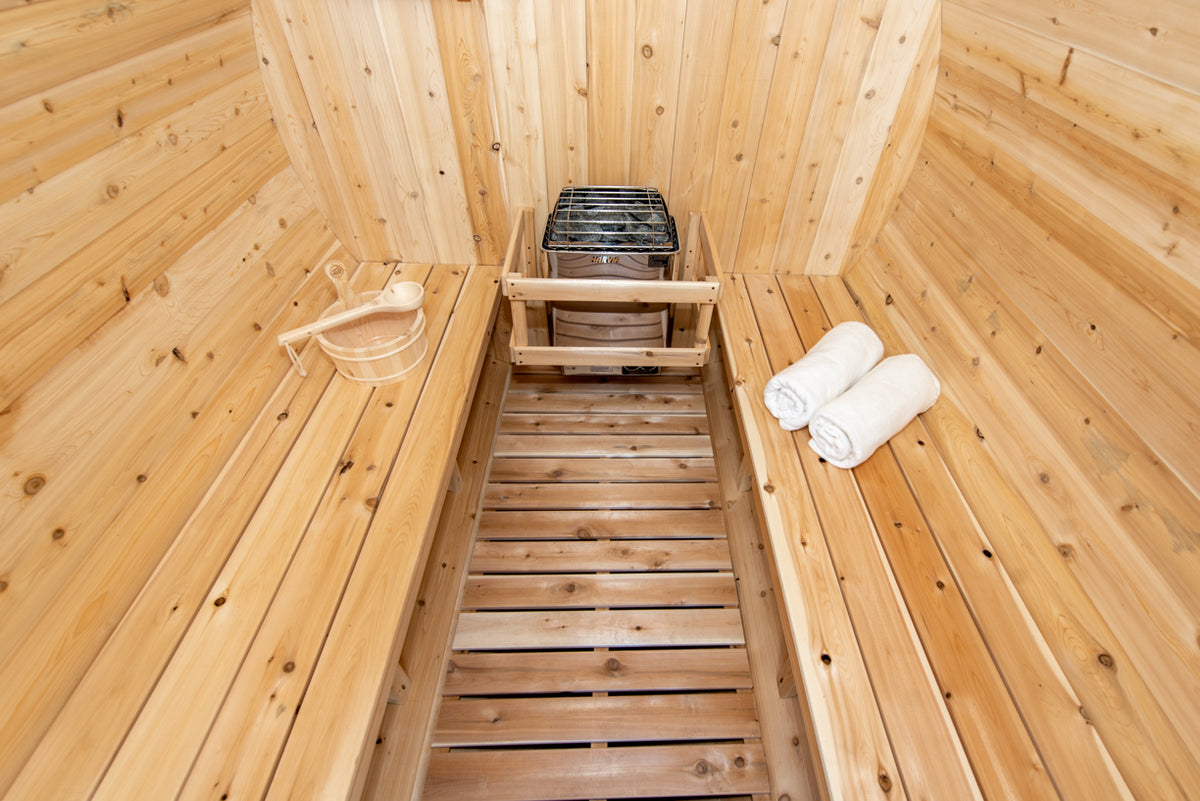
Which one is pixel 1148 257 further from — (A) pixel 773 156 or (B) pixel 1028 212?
(A) pixel 773 156

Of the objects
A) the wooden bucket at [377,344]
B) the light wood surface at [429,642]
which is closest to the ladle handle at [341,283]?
the wooden bucket at [377,344]

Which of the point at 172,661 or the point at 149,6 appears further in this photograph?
the point at 149,6

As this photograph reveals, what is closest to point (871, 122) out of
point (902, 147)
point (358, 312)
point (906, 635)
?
point (902, 147)

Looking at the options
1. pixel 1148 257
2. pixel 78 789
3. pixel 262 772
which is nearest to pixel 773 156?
pixel 1148 257

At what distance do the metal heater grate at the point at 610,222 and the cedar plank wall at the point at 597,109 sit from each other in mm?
87

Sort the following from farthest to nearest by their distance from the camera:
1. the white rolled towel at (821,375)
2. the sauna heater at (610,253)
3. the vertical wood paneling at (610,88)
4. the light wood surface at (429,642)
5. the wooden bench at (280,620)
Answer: the sauna heater at (610,253) → the vertical wood paneling at (610,88) → the white rolled towel at (821,375) → the light wood surface at (429,642) → the wooden bench at (280,620)

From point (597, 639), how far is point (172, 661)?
3.29 feet

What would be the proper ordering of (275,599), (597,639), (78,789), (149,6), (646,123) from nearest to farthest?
1. (78,789)
2. (275,599)
3. (149,6)
4. (597,639)
5. (646,123)

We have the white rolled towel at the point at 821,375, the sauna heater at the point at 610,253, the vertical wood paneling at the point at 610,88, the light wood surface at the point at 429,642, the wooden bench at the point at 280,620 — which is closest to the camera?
the wooden bench at the point at 280,620

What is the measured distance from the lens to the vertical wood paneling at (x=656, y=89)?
1.57 meters

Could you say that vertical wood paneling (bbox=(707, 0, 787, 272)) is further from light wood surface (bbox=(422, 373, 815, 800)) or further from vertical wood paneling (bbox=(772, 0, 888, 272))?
light wood surface (bbox=(422, 373, 815, 800))

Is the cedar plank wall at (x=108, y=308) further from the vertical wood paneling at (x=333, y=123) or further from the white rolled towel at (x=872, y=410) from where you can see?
the white rolled towel at (x=872, y=410)

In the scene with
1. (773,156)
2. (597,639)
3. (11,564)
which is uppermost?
(773,156)

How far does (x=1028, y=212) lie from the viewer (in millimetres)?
1282
